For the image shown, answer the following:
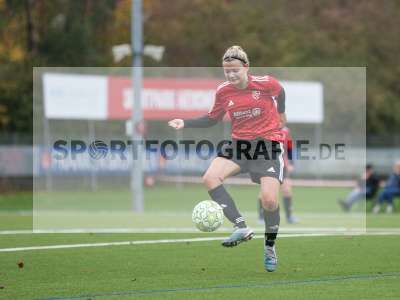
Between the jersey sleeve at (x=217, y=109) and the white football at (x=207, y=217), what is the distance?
4.13ft

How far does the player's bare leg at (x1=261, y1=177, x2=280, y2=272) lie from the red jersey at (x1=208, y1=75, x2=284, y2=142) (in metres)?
0.61

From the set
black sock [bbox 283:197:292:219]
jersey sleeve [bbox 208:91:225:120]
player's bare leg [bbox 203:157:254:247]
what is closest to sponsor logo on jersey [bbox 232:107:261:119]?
jersey sleeve [bbox 208:91:225:120]

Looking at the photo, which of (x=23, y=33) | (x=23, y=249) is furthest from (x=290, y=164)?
(x=23, y=33)

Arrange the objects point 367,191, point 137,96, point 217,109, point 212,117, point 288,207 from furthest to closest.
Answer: point 137,96
point 367,191
point 288,207
point 212,117
point 217,109

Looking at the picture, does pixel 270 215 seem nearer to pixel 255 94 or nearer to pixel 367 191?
pixel 255 94

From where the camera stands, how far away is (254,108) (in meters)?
11.7

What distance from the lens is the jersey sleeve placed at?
1199cm

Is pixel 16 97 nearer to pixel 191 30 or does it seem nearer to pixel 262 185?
pixel 191 30

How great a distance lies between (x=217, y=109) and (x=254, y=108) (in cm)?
59

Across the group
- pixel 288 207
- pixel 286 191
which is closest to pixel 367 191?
pixel 288 207

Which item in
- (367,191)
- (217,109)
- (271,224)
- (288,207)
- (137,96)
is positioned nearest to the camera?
(271,224)

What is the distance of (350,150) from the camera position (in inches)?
1736

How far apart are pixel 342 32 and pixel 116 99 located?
27.4 metres

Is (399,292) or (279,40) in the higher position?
(279,40)
